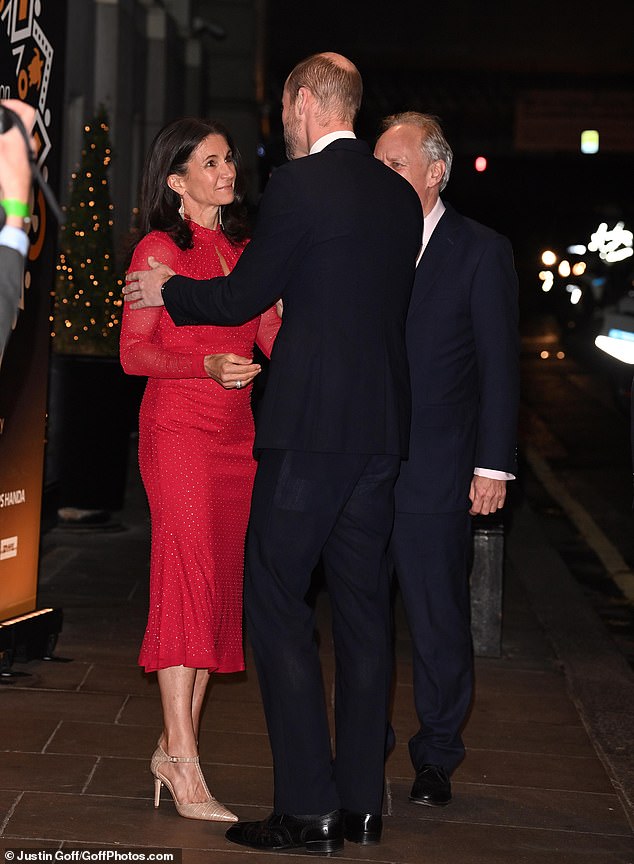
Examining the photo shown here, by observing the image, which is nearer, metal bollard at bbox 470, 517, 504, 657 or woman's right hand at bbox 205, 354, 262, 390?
woman's right hand at bbox 205, 354, 262, 390

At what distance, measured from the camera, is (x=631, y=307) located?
1205cm

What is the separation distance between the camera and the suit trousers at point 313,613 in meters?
3.74

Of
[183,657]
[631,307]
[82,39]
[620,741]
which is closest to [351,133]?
[183,657]

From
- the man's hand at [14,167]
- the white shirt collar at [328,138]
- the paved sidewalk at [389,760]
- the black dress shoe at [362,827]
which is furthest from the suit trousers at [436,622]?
the man's hand at [14,167]

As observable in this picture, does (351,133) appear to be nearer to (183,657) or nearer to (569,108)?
(183,657)

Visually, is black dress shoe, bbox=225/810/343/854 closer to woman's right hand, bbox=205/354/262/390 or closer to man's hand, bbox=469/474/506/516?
man's hand, bbox=469/474/506/516

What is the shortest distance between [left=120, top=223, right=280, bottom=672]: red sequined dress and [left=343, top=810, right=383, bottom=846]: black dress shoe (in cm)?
59

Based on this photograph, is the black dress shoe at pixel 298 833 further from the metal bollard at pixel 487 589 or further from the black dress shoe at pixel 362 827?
the metal bollard at pixel 487 589

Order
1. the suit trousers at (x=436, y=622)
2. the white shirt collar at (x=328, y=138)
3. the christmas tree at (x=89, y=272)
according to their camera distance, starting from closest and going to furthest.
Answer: the white shirt collar at (x=328, y=138) → the suit trousers at (x=436, y=622) → the christmas tree at (x=89, y=272)

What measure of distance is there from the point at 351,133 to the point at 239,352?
0.79 m

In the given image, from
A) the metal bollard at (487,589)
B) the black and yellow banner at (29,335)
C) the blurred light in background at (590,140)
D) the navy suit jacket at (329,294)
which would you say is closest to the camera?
the navy suit jacket at (329,294)

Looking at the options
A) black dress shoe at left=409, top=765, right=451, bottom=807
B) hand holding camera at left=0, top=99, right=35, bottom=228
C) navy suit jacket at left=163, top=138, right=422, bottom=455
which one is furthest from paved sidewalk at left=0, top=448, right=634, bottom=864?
hand holding camera at left=0, top=99, right=35, bottom=228

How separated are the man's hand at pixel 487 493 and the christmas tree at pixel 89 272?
5229mm

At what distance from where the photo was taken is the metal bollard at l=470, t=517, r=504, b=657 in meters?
6.26
